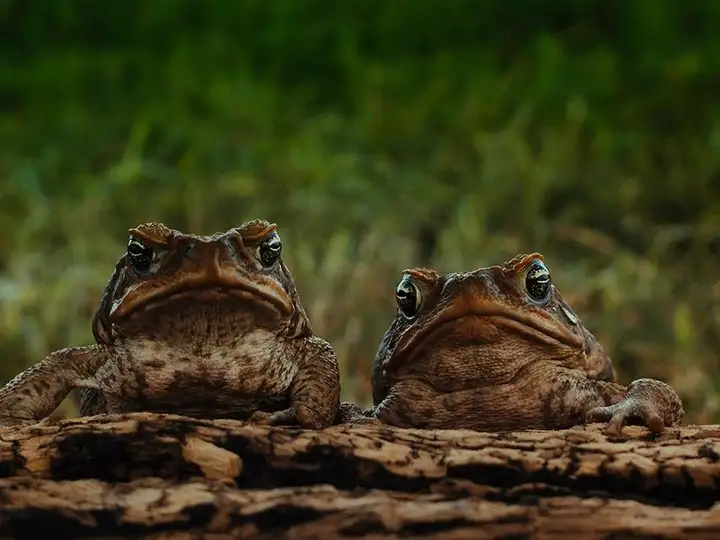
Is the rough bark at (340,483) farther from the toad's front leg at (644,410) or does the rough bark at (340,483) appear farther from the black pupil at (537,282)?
the black pupil at (537,282)

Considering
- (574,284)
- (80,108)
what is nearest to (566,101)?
(574,284)

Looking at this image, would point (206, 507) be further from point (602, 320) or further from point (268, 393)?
point (602, 320)

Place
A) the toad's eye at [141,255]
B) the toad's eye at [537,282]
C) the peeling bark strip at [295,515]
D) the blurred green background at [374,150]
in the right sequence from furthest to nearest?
the blurred green background at [374,150]
the toad's eye at [537,282]
the toad's eye at [141,255]
the peeling bark strip at [295,515]

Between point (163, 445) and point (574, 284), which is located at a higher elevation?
point (574, 284)

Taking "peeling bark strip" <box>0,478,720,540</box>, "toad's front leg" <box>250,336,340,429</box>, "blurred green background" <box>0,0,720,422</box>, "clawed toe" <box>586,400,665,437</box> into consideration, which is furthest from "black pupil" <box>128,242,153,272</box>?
"blurred green background" <box>0,0,720,422</box>

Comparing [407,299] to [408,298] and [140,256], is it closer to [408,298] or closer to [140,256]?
[408,298]

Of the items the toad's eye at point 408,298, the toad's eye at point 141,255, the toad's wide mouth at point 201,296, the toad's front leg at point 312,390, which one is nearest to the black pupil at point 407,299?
the toad's eye at point 408,298

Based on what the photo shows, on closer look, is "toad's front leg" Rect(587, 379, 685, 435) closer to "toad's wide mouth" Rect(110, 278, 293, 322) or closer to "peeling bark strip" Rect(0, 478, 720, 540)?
"peeling bark strip" Rect(0, 478, 720, 540)
